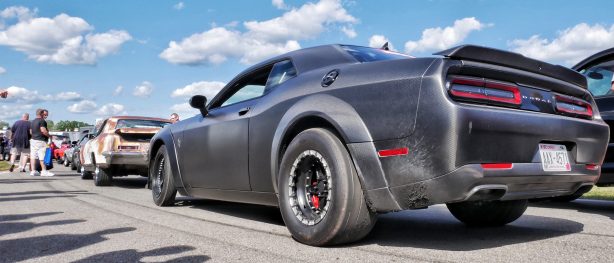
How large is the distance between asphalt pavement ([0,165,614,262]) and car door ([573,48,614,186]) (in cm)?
49

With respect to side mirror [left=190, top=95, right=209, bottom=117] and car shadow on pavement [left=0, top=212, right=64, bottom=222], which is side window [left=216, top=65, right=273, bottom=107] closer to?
side mirror [left=190, top=95, right=209, bottom=117]

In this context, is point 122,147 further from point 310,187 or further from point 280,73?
point 310,187

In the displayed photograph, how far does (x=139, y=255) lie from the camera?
Result: 2.92 metres

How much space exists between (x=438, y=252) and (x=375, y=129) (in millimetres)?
828

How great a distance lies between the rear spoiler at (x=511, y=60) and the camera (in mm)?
2760

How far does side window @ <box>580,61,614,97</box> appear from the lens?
5395 millimetres

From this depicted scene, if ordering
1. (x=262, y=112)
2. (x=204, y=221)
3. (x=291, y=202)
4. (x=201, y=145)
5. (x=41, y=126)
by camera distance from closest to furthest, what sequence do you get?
(x=291, y=202)
(x=262, y=112)
(x=204, y=221)
(x=201, y=145)
(x=41, y=126)

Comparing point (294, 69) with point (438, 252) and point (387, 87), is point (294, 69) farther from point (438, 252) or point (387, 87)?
point (438, 252)

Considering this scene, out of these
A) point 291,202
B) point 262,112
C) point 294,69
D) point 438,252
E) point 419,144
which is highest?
point 294,69

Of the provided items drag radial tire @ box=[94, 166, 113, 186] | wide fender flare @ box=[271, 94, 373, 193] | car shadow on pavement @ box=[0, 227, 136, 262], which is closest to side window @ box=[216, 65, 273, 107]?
wide fender flare @ box=[271, 94, 373, 193]

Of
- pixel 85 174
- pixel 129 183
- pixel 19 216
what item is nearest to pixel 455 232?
pixel 19 216

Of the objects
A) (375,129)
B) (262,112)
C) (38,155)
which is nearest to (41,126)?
(38,155)

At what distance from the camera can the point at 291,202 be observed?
10.9 ft

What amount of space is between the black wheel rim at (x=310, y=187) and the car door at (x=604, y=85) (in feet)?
10.7
